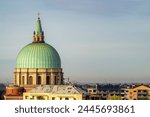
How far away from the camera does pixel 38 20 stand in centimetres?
4797

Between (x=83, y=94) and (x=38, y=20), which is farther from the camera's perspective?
(x=38, y=20)

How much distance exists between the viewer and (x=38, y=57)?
1750 inches

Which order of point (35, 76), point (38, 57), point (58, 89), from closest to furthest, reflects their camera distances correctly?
point (58, 89) < point (35, 76) < point (38, 57)

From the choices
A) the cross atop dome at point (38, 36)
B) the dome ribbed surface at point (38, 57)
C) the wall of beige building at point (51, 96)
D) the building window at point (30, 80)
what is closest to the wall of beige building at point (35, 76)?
the building window at point (30, 80)

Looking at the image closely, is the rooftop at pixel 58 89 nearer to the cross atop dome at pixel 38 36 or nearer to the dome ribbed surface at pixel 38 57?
the dome ribbed surface at pixel 38 57

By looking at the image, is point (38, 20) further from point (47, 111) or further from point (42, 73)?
point (47, 111)

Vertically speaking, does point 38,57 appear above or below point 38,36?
below

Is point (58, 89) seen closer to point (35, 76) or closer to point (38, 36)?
point (35, 76)

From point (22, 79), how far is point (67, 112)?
31.8m

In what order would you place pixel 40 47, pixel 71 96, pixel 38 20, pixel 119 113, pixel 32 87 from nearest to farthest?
pixel 119 113, pixel 71 96, pixel 32 87, pixel 40 47, pixel 38 20

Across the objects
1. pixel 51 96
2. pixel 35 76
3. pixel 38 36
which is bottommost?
pixel 51 96

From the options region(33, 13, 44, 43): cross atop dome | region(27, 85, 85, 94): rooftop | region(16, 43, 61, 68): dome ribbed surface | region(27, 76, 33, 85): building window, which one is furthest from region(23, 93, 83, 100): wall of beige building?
region(33, 13, 44, 43): cross atop dome

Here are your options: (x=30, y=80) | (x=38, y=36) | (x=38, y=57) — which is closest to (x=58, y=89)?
(x=30, y=80)

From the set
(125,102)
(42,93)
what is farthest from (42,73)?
(125,102)
